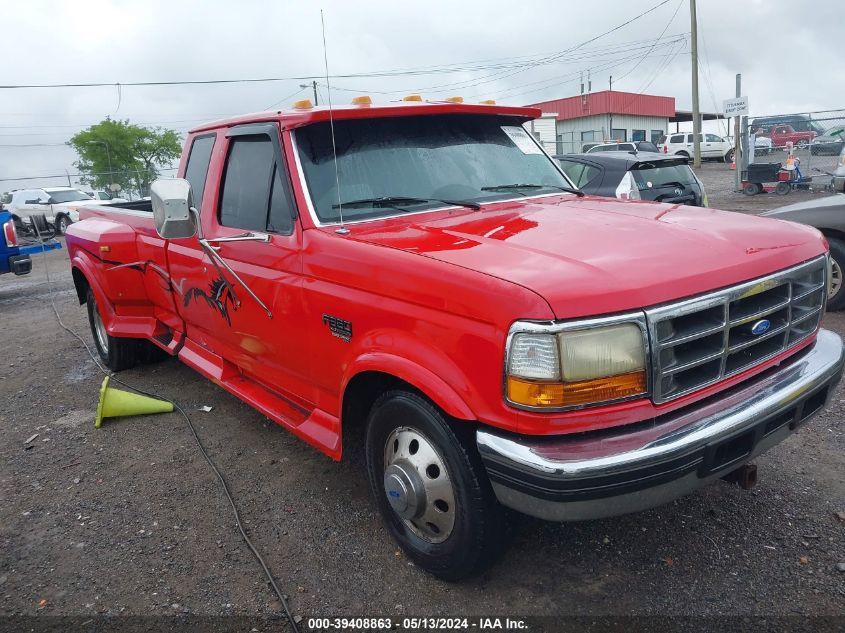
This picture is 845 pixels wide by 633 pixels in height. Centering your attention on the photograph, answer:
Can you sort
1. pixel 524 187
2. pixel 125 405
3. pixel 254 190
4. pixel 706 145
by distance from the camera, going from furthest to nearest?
pixel 706 145 < pixel 125 405 < pixel 524 187 < pixel 254 190

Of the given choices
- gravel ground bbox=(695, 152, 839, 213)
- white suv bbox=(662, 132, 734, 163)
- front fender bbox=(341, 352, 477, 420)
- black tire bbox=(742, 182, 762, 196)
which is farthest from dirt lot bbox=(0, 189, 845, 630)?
white suv bbox=(662, 132, 734, 163)

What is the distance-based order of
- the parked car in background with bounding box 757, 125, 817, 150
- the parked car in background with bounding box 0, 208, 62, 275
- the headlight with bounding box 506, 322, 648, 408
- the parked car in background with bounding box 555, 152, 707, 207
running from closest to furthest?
the headlight with bounding box 506, 322, 648, 408
the parked car in background with bounding box 555, 152, 707, 207
the parked car in background with bounding box 0, 208, 62, 275
the parked car in background with bounding box 757, 125, 817, 150

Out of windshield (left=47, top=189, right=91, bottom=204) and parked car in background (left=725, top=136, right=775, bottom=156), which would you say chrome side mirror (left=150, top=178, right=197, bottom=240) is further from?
parked car in background (left=725, top=136, right=775, bottom=156)

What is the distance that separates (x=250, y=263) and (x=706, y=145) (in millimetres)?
36862

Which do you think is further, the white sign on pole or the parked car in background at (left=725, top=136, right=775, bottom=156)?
the parked car in background at (left=725, top=136, right=775, bottom=156)

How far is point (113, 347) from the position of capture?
5855 millimetres

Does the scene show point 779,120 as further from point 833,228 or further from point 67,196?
point 67,196

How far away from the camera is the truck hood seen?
87.0 inches

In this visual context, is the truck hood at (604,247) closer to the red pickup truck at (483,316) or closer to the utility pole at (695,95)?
the red pickup truck at (483,316)

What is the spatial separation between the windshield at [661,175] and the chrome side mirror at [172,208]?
6.21 metres

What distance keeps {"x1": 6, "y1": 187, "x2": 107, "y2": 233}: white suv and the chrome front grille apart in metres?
23.1

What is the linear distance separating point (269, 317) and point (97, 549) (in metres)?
1.42

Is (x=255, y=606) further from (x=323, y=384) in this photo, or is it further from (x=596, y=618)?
(x=596, y=618)

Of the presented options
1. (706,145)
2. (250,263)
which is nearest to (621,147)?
(706,145)
